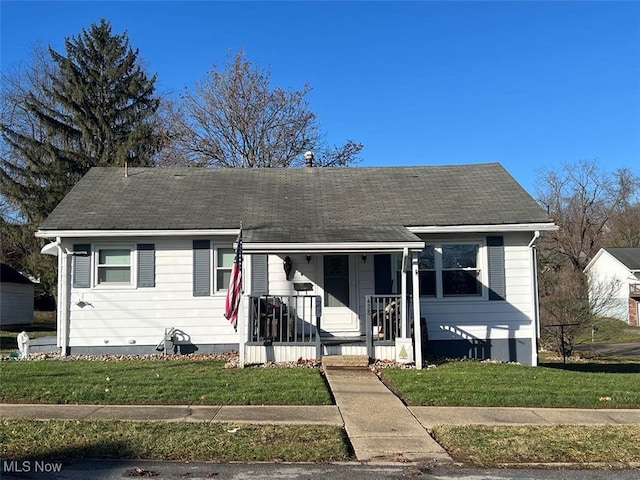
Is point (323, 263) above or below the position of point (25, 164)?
below

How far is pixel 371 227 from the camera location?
1239 centimetres

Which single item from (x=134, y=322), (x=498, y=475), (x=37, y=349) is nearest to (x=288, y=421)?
(x=498, y=475)

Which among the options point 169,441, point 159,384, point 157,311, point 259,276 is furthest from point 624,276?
point 169,441

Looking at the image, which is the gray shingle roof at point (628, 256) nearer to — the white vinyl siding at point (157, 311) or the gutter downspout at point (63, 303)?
the white vinyl siding at point (157, 311)

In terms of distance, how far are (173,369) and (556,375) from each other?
6862 millimetres

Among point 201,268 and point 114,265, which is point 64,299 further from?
point 201,268

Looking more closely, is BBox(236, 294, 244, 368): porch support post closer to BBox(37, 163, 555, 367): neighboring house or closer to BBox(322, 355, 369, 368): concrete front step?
BBox(37, 163, 555, 367): neighboring house

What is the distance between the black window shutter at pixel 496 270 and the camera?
42.0ft

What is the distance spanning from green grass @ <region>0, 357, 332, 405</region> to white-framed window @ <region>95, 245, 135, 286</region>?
6.87 ft

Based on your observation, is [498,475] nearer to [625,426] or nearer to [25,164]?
[625,426]

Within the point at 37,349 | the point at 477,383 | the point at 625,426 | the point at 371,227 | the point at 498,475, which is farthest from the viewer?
the point at 37,349

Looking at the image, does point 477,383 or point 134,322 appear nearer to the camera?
point 477,383

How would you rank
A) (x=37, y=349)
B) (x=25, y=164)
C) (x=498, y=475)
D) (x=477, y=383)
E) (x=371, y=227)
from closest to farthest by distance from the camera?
(x=498, y=475) → (x=477, y=383) → (x=371, y=227) → (x=37, y=349) → (x=25, y=164)

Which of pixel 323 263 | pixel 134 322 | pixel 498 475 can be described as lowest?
pixel 498 475
